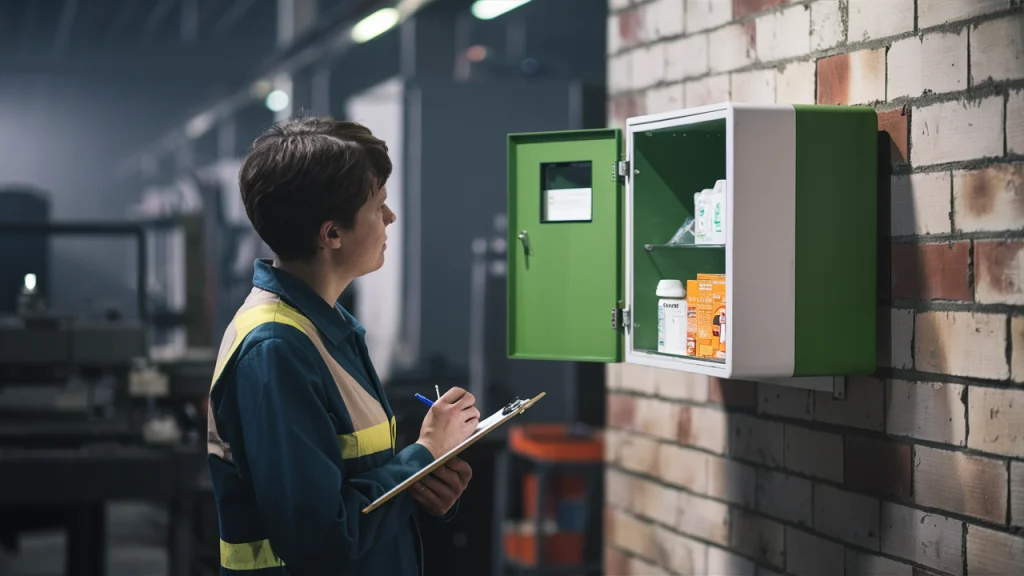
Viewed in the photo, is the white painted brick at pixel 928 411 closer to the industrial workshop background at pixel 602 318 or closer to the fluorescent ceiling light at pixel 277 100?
the industrial workshop background at pixel 602 318

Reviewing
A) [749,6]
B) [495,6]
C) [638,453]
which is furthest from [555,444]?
[749,6]

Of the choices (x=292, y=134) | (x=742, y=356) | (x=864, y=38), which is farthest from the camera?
(x=864, y=38)

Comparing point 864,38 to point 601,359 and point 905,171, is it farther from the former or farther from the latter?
point 601,359

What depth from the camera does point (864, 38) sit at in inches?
86.4

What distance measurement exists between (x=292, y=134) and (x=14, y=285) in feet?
11.3

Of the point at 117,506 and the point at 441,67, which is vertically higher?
the point at 441,67

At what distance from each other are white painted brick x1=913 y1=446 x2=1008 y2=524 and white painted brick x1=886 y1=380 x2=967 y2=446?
0.03m

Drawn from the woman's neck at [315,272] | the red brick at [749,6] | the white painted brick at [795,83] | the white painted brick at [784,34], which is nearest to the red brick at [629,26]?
the red brick at [749,6]

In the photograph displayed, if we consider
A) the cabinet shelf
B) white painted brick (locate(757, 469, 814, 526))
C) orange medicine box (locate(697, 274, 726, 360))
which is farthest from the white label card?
white painted brick (locate(757, 469, 814, 526))

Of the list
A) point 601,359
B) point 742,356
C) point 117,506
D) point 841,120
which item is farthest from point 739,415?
point 117,506

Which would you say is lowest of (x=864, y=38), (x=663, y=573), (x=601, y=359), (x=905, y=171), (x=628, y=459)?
(x=663, y=573)

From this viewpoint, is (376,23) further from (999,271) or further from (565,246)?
(999,271)

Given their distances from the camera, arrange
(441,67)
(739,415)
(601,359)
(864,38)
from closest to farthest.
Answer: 1. (864,38)
2. (601,359)
3. (739,415)
4. (441,67)

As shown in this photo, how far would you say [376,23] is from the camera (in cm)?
552
